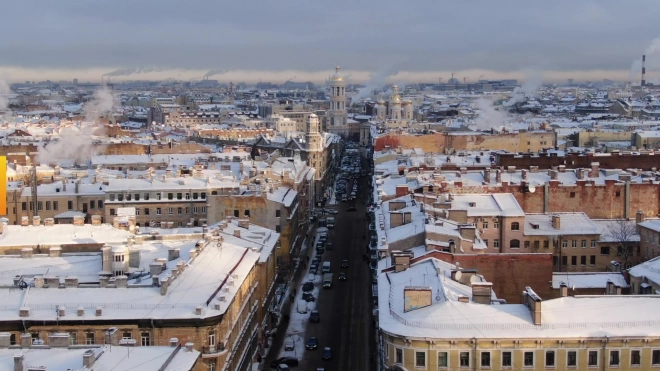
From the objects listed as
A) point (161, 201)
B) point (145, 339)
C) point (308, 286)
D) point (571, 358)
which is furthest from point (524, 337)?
point (161, 201)

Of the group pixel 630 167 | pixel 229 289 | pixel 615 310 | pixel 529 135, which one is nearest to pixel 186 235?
pixel 229 289

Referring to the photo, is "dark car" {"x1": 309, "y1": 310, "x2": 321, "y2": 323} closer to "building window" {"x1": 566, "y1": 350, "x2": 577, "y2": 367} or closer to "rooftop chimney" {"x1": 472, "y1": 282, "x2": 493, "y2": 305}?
"rooftop chimney" {"x1": 472, "y1": 282, "x2": 493, "y2": 305}

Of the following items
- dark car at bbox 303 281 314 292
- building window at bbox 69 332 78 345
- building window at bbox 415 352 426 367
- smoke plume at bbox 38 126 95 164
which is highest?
smoke plume at bbox 38 126 95 164

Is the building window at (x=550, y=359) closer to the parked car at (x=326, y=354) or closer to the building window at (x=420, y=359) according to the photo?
the building window at (x=420, y=359)

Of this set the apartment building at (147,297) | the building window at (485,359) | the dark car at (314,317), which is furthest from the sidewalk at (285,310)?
the building window at (485,359)

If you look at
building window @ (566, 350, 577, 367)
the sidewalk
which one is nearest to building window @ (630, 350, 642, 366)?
building window @ (566, 350, 577, 367)

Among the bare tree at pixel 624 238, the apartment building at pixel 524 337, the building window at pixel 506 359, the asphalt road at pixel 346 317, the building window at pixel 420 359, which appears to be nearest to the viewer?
the apartment building at pixel 524 337

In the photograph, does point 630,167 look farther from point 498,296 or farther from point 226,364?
point 226,364
